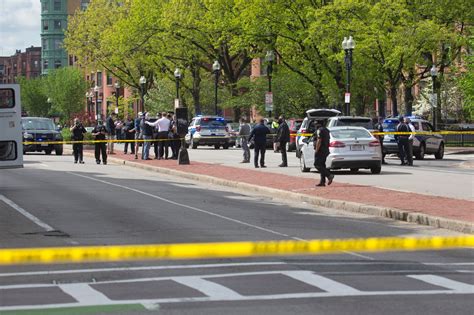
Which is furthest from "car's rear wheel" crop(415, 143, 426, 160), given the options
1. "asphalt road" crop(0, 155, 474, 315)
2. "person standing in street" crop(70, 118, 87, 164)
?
"asphalt road" crop(0, 155, 474, 315)

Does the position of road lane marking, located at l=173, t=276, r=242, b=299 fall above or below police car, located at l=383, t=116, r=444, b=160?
below

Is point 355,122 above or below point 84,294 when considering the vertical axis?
above

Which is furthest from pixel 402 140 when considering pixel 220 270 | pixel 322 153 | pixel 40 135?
pixel 220 270

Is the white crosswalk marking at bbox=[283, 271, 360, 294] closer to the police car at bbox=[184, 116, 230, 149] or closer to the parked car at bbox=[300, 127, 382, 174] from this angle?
the parked car at bbox=[300, 127, 382, 174]

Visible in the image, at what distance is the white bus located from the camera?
67.3 feet

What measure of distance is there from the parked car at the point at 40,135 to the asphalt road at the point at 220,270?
28606 mm

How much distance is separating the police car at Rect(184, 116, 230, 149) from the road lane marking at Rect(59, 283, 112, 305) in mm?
48052

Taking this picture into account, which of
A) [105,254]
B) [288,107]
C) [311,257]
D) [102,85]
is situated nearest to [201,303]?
[105,254]

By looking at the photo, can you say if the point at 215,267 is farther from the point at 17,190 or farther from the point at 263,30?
the point at 263,30

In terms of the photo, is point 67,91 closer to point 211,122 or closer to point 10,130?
point 211,122

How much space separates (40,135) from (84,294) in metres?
41.3

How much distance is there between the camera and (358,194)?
22.7 meters

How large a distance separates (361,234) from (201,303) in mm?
6907

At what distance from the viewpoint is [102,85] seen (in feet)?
427
